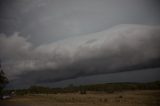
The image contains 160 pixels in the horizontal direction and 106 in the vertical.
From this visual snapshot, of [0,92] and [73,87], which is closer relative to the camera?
[0,92]

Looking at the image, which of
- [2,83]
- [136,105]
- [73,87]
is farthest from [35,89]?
[136,105]

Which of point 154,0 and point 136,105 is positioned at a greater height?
point 154,0

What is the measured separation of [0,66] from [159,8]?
74.2ft

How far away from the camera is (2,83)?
3278cm

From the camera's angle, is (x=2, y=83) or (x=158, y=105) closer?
(x=158, y=105)

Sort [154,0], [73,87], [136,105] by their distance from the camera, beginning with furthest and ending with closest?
[73,87], [136,105], [154,0]

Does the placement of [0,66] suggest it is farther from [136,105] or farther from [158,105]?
[158,105]

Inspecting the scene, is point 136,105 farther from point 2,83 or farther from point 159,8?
point 2,83

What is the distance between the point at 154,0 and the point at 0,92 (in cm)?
2443

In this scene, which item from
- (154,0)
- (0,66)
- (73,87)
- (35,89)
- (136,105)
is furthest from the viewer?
(73,87)

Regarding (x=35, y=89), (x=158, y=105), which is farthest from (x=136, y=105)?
(x=35, y=89)

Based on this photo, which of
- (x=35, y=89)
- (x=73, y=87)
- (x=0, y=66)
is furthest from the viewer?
(x=73, y=87)

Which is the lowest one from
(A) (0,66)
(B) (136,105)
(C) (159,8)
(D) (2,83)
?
(B) (136,105)

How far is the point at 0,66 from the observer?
30984mm
